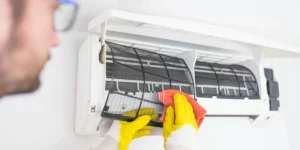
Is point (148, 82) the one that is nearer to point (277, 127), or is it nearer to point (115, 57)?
point (115, 57)

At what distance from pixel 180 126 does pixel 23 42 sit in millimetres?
458

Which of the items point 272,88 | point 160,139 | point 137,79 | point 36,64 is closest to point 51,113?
point 36,64

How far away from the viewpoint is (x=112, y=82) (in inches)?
35.1

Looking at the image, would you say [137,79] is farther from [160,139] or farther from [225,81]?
[225,81]

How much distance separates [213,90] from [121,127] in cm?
37

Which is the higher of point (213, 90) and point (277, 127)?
point (213, 90)

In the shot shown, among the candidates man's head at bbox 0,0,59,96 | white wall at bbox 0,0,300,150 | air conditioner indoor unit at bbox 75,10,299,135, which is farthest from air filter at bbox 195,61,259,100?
man's head at bbox 0,0,59,96

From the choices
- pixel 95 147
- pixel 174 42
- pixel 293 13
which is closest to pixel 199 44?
pixel 174 42

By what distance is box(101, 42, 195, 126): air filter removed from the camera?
887 millimetres

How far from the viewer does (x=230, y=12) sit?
1.34m

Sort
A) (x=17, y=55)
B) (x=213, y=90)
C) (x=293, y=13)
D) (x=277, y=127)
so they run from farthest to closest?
(x=293, y=13), (x=277, y=127), (x=213, y=90), (x=17, y=55)

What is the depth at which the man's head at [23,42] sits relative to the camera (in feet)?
2.79

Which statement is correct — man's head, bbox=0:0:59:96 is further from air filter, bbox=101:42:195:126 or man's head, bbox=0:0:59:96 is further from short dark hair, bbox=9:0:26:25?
air filter, bbox=101:42:195:126

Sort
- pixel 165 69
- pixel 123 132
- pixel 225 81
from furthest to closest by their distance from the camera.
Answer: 1. pixel 225 81
2. pixel 165 69
3. pixel 123 132
